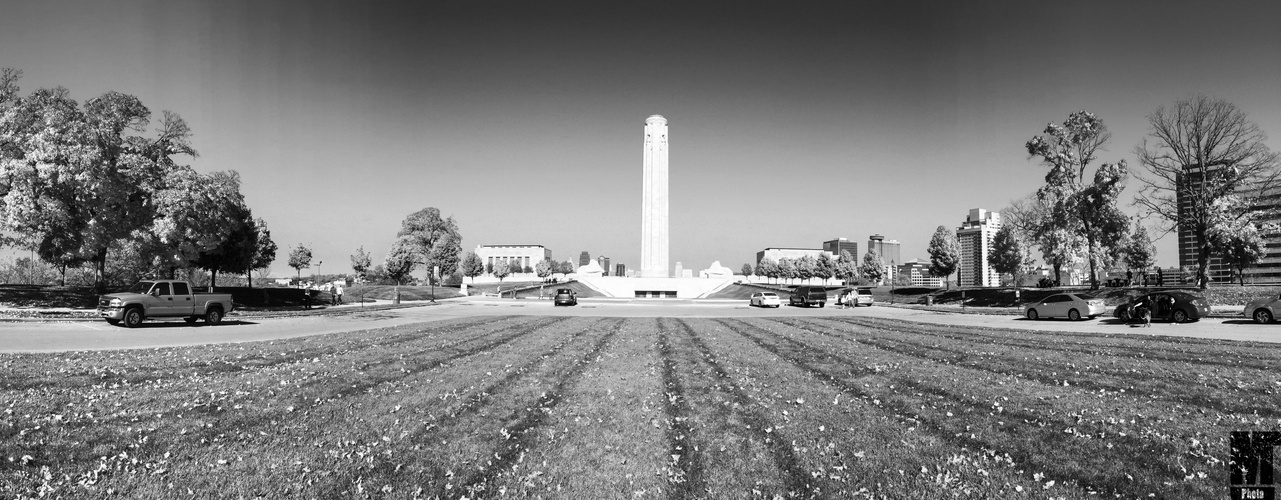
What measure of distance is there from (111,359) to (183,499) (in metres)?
9.52

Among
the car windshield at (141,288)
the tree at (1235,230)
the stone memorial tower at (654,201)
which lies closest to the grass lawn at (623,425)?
the car windshield at (141,288)

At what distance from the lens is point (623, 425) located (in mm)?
7051

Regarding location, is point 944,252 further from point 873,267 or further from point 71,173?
point 71,173

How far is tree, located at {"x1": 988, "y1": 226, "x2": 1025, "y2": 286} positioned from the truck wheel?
65.3 metres

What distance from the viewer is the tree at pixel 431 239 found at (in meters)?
82.1

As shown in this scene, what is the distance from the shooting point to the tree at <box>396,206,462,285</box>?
8206 centimetres

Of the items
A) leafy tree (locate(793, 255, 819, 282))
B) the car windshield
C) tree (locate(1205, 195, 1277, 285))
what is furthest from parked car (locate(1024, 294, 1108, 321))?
leafy tree (locate(793, 255, 819, 282))

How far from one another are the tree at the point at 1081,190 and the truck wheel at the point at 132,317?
53.0 m

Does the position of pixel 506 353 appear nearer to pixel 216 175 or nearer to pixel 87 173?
pixel 87 173

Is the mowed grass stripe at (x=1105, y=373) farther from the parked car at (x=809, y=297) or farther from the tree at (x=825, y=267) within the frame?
the tree at (x=825, y=267)

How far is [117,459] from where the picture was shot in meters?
5.35

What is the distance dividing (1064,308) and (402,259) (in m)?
74.4

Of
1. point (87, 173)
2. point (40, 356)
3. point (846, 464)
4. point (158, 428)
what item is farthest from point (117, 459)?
point (87, 173)

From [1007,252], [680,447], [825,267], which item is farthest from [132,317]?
[825,267]
